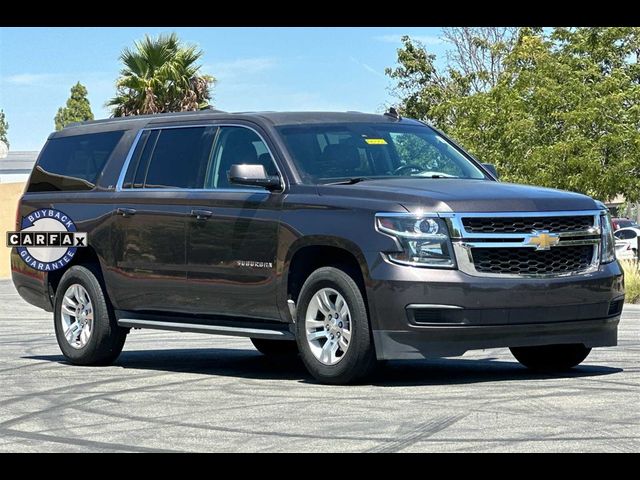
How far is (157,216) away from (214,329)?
1193mm

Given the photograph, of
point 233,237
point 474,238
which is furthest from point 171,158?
point 474,238

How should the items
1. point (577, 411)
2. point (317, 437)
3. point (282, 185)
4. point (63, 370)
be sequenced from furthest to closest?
point (63, 370), point (282, 185), point (577, 411), point (317, 437)

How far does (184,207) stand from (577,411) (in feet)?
14.0

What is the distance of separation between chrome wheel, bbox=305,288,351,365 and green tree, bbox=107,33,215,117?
121ft

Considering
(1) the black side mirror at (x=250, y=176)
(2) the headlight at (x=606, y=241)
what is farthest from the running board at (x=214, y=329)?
(2) the headlight at (x=606, y=241)

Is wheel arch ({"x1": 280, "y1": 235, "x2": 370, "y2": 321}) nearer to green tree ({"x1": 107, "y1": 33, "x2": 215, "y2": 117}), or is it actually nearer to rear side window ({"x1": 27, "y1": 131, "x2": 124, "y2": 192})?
rear side window ({"x1": 27, "y1": 131, "x2": 124, "y2": 192})

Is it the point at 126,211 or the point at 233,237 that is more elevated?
the point at 126,211

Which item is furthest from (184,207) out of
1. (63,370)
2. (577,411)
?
(577,411)

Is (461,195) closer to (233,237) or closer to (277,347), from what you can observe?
(233,237)

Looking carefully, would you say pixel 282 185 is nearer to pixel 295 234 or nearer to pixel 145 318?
pixel 295 234

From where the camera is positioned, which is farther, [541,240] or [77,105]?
[77,105]

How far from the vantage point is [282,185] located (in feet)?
37.8

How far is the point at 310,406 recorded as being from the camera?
9.75 meters
